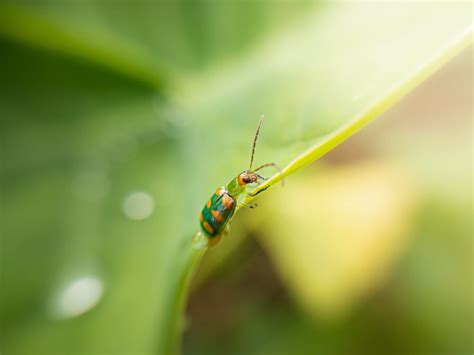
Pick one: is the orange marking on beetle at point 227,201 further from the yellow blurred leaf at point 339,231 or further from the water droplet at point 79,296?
the yellow blurred leaf at point 339,231

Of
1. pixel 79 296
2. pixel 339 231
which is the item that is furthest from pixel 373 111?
pixel 339 231

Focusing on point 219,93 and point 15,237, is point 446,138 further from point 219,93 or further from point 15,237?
Answer: point 15,237

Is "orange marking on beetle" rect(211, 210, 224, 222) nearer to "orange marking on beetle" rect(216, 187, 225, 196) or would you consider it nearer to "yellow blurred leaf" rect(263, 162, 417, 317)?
"orange marking on beetle" rect(216, 187, 225, 196)

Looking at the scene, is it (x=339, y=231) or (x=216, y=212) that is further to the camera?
(x=339, y=231)

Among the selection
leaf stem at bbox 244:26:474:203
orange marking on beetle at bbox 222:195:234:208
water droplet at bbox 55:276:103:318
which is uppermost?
water droplet at bbox 55:276:103:318

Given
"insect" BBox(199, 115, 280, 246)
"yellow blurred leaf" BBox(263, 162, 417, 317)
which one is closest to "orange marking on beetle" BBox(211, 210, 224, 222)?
"insect" BBox(199, 115, 280, 246)

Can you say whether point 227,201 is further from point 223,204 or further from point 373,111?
point 373,111

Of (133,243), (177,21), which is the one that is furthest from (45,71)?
(133,243)
